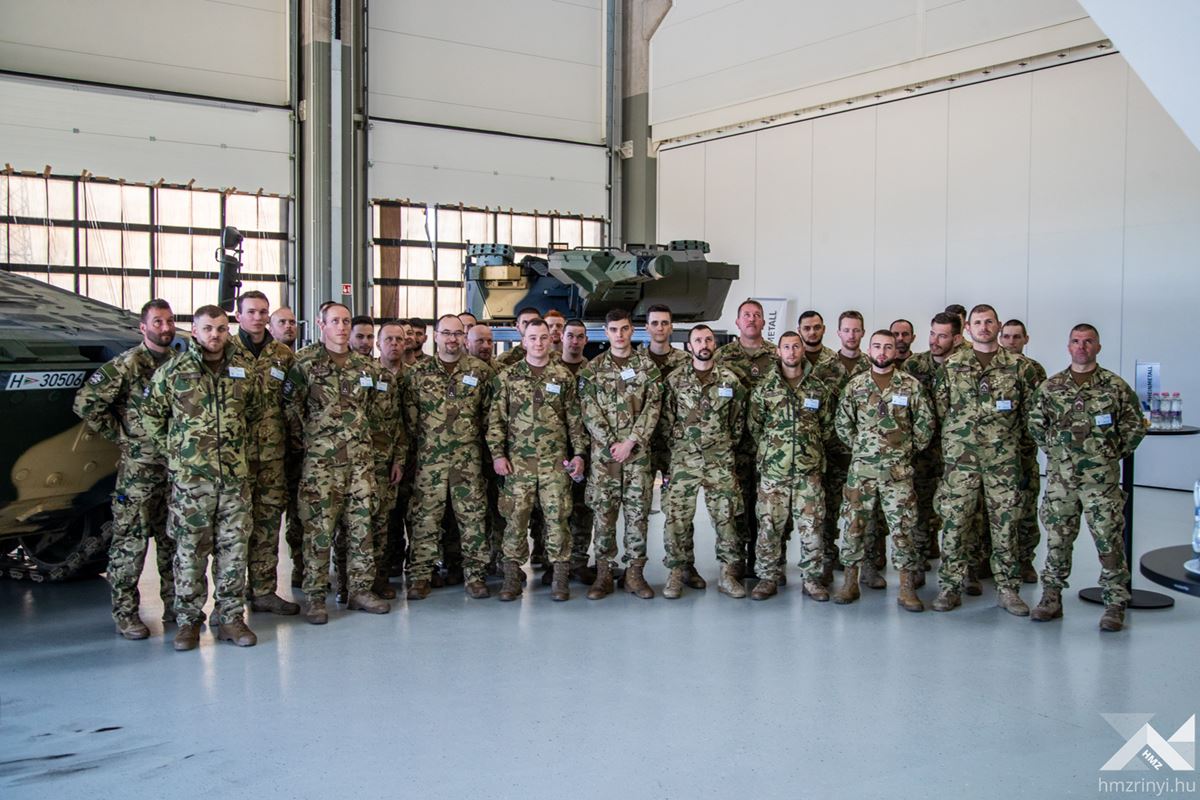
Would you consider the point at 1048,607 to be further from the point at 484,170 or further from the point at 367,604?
the point at 484,170

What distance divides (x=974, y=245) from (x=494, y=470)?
7706 millimetres

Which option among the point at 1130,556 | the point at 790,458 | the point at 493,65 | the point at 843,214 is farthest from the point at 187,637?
the point at 493,65

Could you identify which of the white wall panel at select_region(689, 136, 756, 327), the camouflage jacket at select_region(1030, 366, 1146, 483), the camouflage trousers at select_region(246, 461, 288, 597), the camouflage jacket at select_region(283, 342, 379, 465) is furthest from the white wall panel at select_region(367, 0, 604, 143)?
the camouflage jacket at select_region(1030, 366, 1146, 483)

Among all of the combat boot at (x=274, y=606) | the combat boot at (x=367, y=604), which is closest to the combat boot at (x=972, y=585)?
the combat boot at (x=367, y=604)

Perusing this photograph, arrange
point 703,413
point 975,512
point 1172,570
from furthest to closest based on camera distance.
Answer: point 703,413 < point 975,512 < point 1172,570

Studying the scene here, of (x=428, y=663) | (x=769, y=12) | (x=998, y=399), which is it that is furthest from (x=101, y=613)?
(x=769, y=12)

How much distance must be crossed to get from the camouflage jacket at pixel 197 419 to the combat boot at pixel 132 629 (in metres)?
0.86

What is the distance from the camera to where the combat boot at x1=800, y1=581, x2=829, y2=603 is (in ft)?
19.1

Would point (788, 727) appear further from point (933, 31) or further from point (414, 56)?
point (414, 56)

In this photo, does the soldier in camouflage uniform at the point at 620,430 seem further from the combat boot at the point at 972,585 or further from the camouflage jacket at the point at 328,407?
the combat boot at the point at 972,585

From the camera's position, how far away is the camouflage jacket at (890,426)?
17.9ft

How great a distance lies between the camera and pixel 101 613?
5.57 metres

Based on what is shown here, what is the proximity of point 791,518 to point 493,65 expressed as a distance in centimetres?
1131

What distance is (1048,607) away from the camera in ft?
17.6
